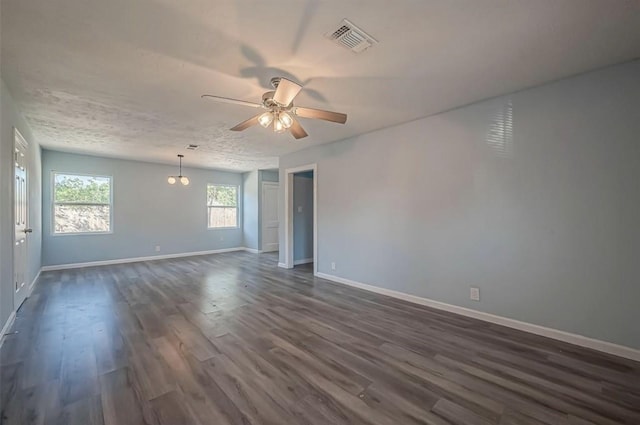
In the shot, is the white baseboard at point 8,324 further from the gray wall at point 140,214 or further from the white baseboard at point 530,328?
the white baseboard at point 530,328

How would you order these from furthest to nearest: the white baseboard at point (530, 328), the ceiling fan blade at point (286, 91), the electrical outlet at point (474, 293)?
1. the electrical outlet at point (474, 293)
2. the white baseboard at point (530, 328)
3. the ceiling fan blade at point (286, 91)

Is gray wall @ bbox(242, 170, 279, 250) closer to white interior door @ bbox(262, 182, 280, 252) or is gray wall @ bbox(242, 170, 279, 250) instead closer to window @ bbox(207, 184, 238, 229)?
white interior door @ bbox(262, 182, 280, 252)

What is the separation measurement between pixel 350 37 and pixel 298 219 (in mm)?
4826

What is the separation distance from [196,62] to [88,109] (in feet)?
6.91

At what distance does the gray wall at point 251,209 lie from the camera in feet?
27.0

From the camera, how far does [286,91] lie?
218 cm

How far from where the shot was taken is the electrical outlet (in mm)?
3217

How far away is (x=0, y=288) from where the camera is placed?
2.65 metres

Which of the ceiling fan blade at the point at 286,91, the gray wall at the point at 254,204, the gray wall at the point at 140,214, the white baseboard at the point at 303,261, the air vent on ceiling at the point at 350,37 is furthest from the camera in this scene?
the gray wall at the point at 254,204

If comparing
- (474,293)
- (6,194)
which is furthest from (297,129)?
(6,194)

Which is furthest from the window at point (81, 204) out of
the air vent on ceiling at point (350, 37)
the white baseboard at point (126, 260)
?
the air vent on ceiling at point (350, 37)

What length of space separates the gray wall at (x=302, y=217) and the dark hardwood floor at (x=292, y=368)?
9.14 feet

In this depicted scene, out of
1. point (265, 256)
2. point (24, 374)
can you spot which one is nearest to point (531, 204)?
point (24, 374)

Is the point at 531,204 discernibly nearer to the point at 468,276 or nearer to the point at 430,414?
the point at 468,276
